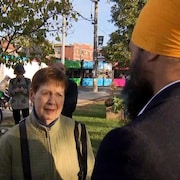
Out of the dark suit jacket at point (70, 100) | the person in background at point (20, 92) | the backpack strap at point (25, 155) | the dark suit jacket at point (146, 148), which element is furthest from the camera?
the person in background at point (20, 92)

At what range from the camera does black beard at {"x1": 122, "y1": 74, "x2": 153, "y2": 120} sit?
125cm

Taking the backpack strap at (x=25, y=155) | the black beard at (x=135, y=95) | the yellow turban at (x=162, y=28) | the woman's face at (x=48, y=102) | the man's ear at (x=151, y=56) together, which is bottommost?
the backpack strap at (x=25, y=155)

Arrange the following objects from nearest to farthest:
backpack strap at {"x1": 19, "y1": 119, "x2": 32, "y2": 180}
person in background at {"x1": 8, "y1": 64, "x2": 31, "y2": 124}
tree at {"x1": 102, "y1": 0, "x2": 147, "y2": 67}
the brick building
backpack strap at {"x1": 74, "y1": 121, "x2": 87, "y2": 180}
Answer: backpack strap at {"x1": 19, "y1": 119, "x2": 32, "y2": 180}, backpack strap at {"x1": 74, "y1": 121, "x2": 87, "y2": 180}, person in background at {"x1": 8, "y1": 64, "x2": 31, "y2": 124}, tree at {"x1": 102, "y1": 0, "x2": 147, "y2": 67}, the brick building

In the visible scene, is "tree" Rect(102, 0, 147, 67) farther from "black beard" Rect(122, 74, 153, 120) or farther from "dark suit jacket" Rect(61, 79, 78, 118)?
"black beard" Rect(122, 74, 153, 120)

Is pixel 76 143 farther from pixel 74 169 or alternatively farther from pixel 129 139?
pixel 129 139

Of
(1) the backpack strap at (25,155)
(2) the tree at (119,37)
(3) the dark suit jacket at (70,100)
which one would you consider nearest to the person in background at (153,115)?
(1) the backpack strap at (25,155)

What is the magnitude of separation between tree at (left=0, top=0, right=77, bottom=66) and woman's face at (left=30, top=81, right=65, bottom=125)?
488 centimetres

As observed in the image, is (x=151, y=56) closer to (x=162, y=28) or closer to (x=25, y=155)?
(x=162, y=28)

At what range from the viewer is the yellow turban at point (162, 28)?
3.73ft

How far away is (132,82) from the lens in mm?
1305

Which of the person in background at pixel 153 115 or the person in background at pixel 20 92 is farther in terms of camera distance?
the person in background at pixel 20 92

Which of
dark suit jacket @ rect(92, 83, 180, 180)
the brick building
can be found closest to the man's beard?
dark suit jacket @ rect(92, 83, 180, 180)

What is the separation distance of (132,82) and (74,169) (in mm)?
1300

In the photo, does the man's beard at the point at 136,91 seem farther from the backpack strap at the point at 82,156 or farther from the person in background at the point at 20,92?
the person in background at the point at 20,92
